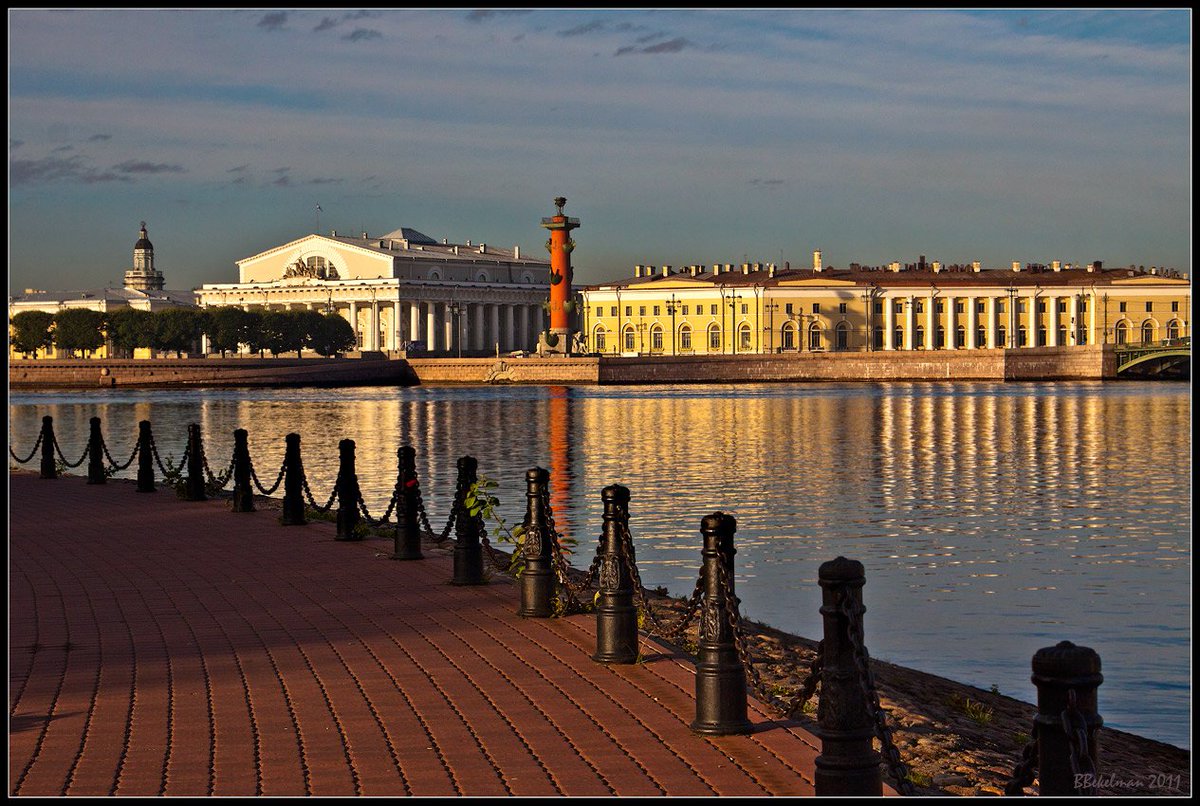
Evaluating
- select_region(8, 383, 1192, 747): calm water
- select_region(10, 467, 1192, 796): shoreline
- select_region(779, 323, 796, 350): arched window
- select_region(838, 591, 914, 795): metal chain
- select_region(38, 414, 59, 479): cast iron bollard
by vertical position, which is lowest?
select_region(8, 383, 1192, 747): calm water

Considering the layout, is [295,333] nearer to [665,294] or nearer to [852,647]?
[665,294]

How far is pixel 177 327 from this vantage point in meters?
112

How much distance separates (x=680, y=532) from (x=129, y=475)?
44.6 feet

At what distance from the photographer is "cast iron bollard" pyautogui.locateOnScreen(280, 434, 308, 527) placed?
16.0m

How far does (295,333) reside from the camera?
117062mm

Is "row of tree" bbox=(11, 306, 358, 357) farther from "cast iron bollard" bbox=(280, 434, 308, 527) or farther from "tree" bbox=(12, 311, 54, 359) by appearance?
"cast iron bollard" bbox=(280, 434, 308, 527)

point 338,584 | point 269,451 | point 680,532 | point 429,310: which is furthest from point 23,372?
point 338,584

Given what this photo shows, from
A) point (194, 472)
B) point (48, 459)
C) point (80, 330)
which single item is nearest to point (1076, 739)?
point (194, 472)

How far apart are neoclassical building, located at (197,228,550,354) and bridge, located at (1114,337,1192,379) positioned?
4785cm

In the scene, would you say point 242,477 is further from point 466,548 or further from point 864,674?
point 864,674

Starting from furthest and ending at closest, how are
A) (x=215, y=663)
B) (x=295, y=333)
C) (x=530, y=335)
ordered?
(x=530, y=335) < (x=295, y=333) < (x=215, y=663)

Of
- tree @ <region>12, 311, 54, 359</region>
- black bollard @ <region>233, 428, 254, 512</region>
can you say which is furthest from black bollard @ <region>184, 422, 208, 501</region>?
tree @ <region>12, 311, 54, 359</region>

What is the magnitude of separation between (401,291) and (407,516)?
119 metres

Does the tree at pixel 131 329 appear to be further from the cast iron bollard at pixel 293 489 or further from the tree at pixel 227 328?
the cast iron bollard at pixel 293 489
